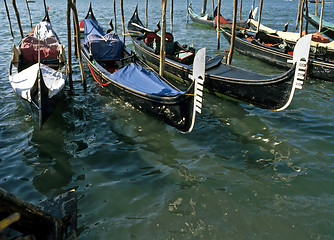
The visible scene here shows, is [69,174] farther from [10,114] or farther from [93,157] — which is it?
[10,114]

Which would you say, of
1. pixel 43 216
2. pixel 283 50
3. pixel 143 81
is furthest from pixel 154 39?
pixel 43 216

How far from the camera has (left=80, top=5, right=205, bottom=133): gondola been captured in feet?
17.8

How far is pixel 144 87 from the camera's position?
6805mm

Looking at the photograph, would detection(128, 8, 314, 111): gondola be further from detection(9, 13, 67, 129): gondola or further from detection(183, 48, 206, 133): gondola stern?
detection(9, 13, 67, 129): gondola

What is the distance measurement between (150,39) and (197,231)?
8.00m

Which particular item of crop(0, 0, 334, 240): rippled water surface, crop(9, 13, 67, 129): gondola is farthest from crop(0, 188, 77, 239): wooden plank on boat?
crop(9, 13, 67, 129): gondola

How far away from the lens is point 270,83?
21.4 ft

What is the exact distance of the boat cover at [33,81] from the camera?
6.25 metres

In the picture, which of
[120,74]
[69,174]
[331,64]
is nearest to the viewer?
[69,174]

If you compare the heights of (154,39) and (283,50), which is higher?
(154,39)

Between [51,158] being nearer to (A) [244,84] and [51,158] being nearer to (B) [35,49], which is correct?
(A) [244,84]

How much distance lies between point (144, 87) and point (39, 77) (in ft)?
7.66

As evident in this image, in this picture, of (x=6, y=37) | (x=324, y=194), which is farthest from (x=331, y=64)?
(x=6, y=37)

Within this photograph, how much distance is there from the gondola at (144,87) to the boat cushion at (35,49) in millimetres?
1009
